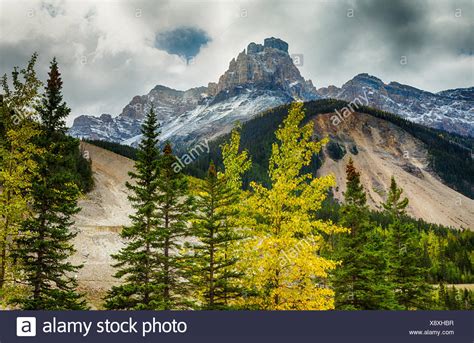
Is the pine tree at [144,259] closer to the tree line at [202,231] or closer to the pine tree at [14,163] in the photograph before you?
the tree line at [202,231]

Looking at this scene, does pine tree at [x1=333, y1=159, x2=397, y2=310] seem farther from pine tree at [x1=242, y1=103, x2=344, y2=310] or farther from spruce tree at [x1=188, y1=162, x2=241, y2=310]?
pine tree at [x1=242, y1=103, x2=344, y2=310]

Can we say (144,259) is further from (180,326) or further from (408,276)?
(408,276)

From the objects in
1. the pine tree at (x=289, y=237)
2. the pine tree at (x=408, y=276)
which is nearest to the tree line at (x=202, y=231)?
the pine tree at (x=289, y=237)

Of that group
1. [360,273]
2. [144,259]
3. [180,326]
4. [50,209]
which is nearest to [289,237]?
[180,326]

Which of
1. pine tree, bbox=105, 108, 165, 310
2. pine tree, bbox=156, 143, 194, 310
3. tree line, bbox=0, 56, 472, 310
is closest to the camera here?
tree line, bbox=0, 56, 472, 310

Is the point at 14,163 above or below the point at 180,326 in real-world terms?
above

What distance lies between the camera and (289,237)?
14688 mm

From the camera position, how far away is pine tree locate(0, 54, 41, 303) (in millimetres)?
18625

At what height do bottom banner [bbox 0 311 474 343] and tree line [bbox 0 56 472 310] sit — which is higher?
tree line [bbox 0 56 472 310]

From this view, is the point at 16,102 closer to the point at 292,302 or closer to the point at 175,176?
the point at 175,176

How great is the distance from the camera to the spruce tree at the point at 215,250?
731 inches

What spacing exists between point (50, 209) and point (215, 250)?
9.09 metres

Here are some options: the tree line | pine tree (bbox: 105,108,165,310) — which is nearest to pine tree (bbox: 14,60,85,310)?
the tree line

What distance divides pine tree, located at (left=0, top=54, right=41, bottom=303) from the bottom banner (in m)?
5.59
